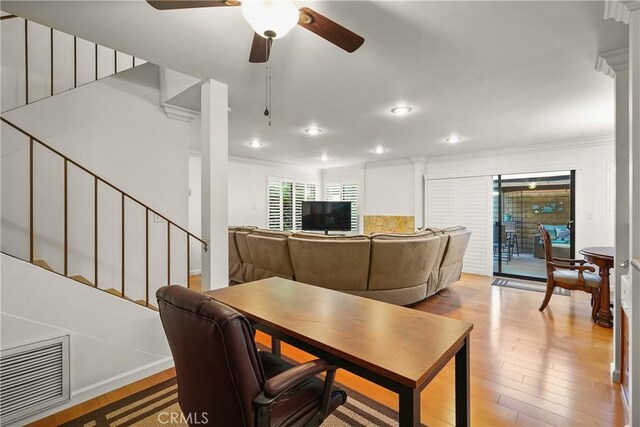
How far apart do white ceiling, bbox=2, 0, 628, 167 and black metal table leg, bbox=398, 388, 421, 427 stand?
70.7 inches

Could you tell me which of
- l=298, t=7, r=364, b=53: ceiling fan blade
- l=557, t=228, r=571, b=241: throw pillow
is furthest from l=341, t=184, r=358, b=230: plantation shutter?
l=298, t=7, r=364, b=53: ceiling fan blade

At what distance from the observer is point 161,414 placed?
1818mm

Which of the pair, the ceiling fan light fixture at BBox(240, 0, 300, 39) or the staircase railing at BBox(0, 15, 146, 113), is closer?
the ceiling fan light fixture at BBox(240, 0, 300, 39)

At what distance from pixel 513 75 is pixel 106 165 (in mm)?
3648

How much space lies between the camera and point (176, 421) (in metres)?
1.76

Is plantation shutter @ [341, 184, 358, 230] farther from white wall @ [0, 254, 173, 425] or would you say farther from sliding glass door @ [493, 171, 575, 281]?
white wall @ [0, 254, 173, 425]

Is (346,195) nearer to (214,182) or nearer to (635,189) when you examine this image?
(214,182)

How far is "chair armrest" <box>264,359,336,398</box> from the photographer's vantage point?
3.10 ft

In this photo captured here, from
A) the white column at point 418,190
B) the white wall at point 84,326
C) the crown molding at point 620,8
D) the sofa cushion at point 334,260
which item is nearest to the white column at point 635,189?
the crown molding at point 620,8

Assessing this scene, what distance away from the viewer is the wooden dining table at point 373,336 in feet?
3.17

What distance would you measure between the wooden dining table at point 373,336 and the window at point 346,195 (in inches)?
232

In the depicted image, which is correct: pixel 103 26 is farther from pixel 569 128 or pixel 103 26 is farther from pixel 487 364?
pixel 569 128

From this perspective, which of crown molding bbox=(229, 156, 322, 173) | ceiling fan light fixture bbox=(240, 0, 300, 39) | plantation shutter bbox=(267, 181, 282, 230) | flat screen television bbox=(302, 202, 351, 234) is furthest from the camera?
flat screen television bbox=(302, 202, 351, 234)

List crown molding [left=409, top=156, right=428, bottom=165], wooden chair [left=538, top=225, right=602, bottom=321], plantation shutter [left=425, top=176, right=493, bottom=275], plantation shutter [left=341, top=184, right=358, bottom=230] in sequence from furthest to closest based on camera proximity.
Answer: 1. plantation shutter [left=341, top=184, right=358, bottom=230]
2. crown molding [left=409, top=156, right=428, bottom=165]
3. plantation shutter [left=425, top=176, right=493, bottom=275]
4. wooden chair [left=538, top=225, right=602, bottom=321]
